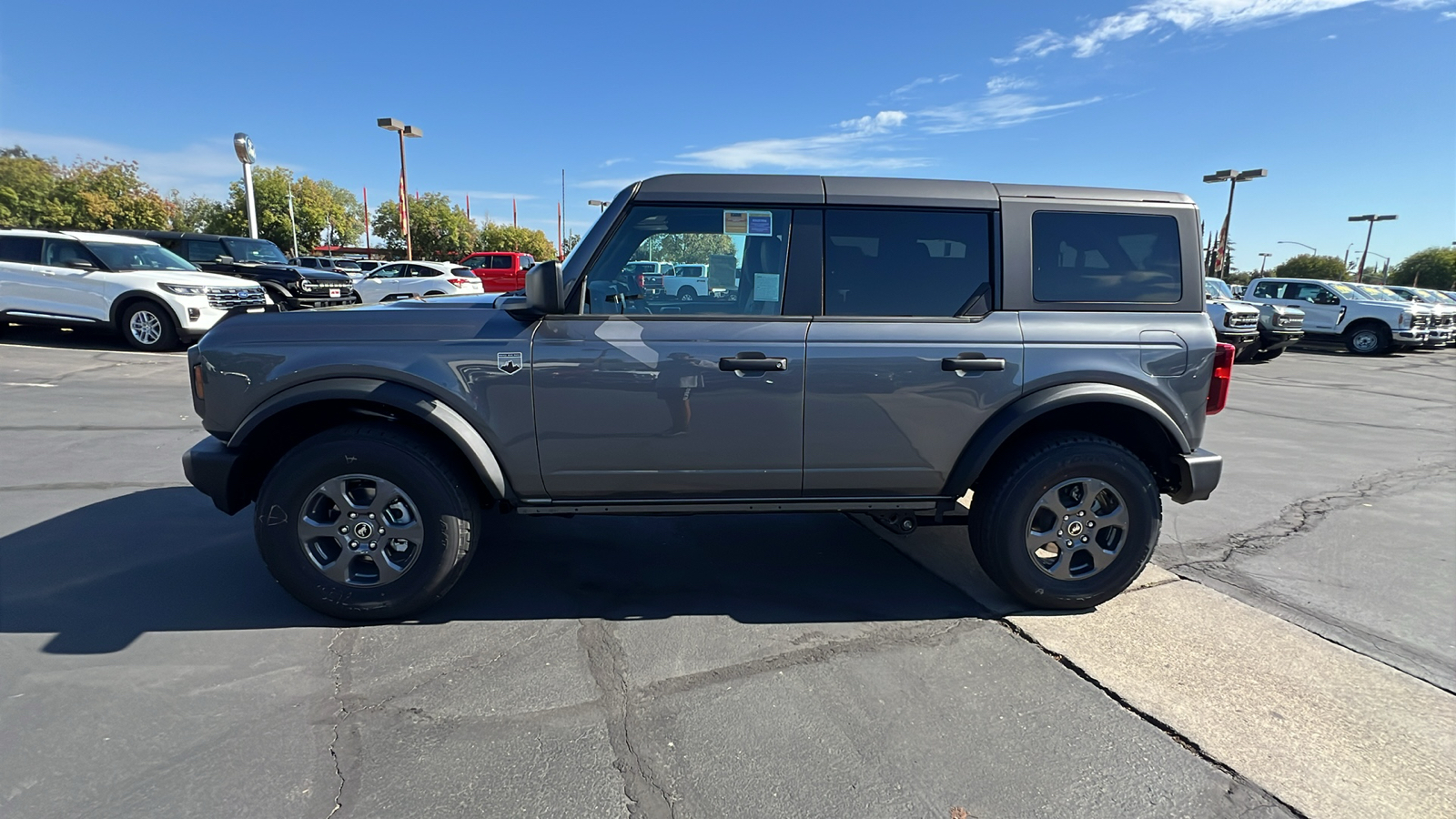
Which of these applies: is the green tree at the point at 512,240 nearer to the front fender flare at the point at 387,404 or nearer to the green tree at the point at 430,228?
the green tree at the point at 430,228

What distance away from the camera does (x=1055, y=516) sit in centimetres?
343

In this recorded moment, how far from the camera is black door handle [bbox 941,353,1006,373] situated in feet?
10.6

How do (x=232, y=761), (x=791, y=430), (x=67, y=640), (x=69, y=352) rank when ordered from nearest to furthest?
(x=232, y=761), (x=67, y=640), (x=791, y=430), (x=69, y=352)

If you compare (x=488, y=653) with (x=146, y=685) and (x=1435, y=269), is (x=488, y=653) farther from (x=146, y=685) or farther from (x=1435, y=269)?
(x=1435, y=269)

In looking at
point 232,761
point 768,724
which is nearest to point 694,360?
point 768,724

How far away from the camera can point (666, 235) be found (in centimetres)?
328

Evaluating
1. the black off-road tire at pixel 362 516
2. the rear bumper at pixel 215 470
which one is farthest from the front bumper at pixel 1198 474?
the rear bumper at pixel 215 470

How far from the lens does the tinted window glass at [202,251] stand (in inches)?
593

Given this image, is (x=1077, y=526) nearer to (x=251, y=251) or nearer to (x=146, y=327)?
(x=146, y=327)

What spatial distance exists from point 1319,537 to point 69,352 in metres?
14.9

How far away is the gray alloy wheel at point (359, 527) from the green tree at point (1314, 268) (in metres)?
76.9

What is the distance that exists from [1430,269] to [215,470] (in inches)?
3211

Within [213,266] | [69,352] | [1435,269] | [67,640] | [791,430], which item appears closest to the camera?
[67,640]

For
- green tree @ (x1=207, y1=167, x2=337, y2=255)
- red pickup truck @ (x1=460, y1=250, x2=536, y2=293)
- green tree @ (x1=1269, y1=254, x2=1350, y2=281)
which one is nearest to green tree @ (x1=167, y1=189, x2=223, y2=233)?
green tree @ (x1=207, y1=167, x2=337, y2=255)
